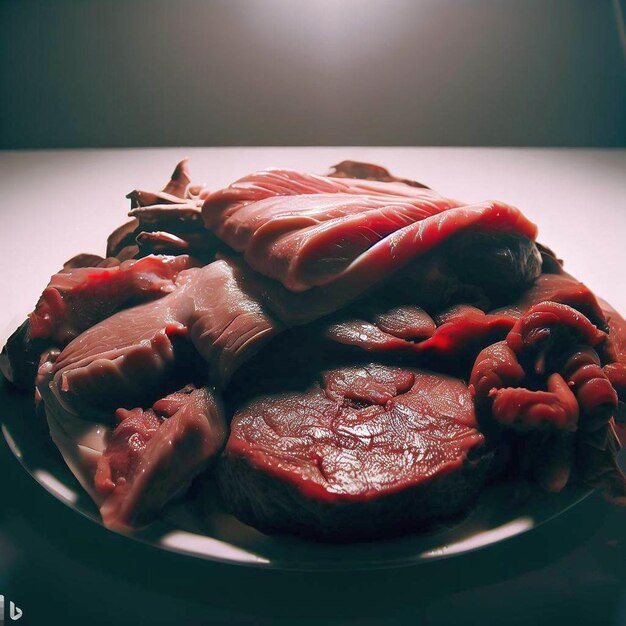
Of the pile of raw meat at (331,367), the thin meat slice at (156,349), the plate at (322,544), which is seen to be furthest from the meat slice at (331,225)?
the plate at (322,544)

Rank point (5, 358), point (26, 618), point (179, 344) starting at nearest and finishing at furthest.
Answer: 1. point (26, 618)
2. point (179, 344)
3. point (5, 358)

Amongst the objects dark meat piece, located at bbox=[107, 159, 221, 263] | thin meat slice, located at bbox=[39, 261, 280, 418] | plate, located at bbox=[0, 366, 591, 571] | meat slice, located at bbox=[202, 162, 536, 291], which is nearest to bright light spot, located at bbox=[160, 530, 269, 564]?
plate, located at bbox=[0, 366, 591, 571]

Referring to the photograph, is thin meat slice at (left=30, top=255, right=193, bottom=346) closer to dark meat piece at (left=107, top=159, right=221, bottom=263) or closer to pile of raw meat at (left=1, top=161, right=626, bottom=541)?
pile of raw meat at (left=1, top=161, right=626, bottom=541)

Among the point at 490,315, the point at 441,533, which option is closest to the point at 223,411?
the point at 441,533

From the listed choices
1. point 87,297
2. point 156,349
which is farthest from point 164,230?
point 156,349

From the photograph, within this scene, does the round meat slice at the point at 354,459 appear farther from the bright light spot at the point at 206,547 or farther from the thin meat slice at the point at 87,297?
the thin meat slice at the point at 87,297

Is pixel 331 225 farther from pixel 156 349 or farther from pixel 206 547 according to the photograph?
pixel 206 547

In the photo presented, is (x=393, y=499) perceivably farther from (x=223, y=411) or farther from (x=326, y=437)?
(x=223, y=411)

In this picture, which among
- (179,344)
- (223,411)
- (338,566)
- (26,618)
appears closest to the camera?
(338,566)
